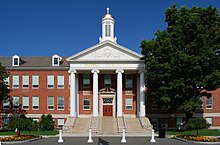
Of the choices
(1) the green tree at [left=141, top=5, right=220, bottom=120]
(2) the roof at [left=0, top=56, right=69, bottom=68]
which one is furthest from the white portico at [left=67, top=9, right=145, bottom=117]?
(2) the roof at [left=0, top=56, right=69, bottom=68]

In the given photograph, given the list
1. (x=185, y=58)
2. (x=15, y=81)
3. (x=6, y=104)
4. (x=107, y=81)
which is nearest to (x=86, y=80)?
(x=107, y=81)

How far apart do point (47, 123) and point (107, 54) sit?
42.9 feet

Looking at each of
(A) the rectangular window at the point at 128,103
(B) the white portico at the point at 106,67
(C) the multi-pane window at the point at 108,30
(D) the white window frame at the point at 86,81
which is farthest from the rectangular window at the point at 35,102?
(C) the multi-pane window at the point at 108,30

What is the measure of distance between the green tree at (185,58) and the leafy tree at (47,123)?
618 inches

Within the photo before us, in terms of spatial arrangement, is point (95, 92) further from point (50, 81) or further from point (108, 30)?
point (108, 30)

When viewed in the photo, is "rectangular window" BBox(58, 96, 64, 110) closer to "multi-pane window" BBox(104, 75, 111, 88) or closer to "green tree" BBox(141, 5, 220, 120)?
"multi-pane window" BBox(104, 75, 111, 88)

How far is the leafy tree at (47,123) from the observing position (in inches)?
→ 2006

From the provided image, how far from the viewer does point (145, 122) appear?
4734 cm

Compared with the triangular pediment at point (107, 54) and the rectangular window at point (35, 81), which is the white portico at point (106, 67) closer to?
the triangular pediment at point (107, 54)

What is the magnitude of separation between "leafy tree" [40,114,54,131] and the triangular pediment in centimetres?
925

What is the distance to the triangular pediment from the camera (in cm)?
5078

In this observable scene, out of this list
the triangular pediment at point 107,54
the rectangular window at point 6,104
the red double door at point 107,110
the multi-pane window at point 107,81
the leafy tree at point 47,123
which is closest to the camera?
the triangular pediment at point 107,54

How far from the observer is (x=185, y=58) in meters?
41.7

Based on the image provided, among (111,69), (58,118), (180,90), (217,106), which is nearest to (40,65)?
(58,118)
